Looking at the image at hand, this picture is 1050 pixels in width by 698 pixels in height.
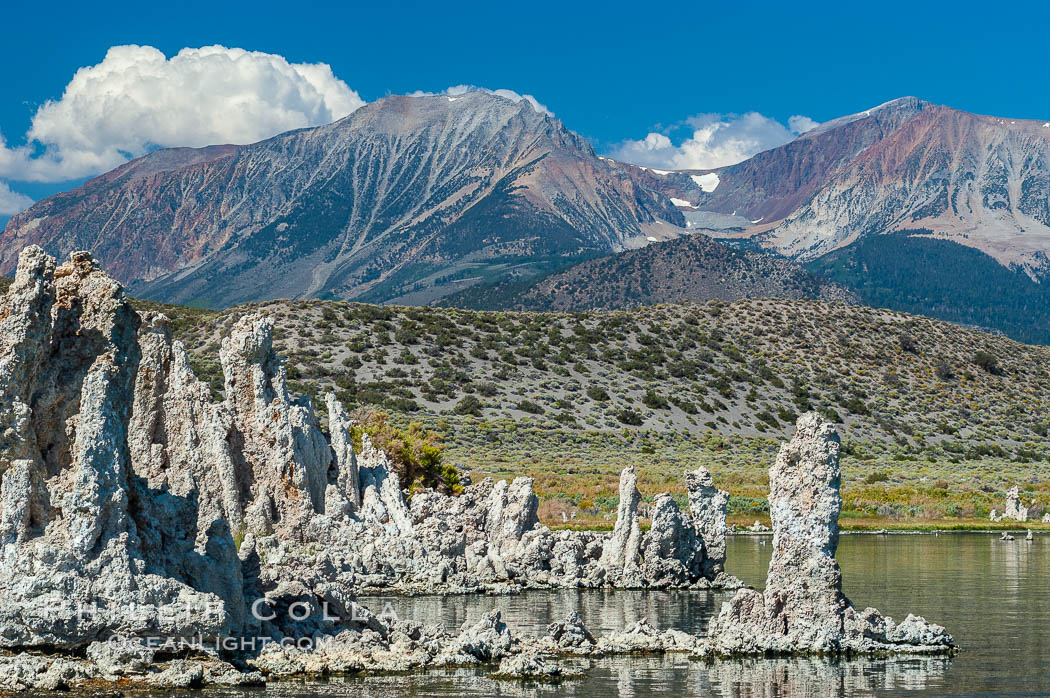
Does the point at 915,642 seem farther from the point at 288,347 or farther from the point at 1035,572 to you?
the point at 288,347

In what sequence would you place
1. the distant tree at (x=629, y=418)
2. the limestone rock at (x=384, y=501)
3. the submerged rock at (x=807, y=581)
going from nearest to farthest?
the submerged rock at (x=807, y=581) → the limestone rock at (x=384, y=501) → the distant tree at (x=629, y=418)

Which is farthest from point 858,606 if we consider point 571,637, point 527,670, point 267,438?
point 267,438

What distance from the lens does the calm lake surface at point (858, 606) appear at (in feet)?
71.1

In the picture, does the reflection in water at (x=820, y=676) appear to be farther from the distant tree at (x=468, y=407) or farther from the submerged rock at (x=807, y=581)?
the distant tree at (x=468, y=407)

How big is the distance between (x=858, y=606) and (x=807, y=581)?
24.9ft

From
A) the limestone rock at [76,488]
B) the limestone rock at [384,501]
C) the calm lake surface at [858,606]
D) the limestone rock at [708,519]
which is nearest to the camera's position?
the limestone rock at [76,488]

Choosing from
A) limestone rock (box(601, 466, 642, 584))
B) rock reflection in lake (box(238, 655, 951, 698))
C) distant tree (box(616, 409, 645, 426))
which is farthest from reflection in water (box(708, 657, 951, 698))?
distant tree (box(616, 409, 645, 426))

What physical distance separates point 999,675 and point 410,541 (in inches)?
750

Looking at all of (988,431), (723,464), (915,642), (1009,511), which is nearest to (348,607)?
(915,642)

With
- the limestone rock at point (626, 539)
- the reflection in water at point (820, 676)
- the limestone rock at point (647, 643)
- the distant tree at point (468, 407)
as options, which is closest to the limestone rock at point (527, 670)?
the limestone rock at point (647, 643)

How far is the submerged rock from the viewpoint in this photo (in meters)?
24.1

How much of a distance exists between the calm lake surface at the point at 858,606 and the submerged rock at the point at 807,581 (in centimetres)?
56

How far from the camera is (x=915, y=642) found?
25.0 meters

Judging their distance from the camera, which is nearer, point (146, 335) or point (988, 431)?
point (146, 335)
